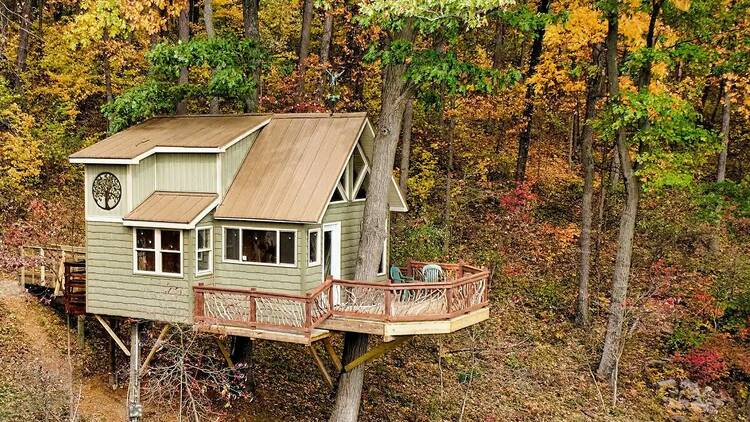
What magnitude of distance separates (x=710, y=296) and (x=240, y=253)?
15.4 metres

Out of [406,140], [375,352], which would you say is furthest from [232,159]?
[406,140]

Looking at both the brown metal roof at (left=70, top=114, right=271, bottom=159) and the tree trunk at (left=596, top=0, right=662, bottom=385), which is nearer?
the brown metal roof at (left=70, top=114, right=271, bottom=159)

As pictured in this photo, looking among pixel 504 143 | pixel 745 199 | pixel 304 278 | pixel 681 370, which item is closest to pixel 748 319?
pixel 681 370

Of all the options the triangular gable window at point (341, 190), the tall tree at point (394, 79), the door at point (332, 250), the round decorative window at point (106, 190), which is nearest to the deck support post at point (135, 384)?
the round decorative window at point (106, 190)

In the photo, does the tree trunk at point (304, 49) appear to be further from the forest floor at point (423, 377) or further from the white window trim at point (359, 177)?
the forest floor at point (423, 377)

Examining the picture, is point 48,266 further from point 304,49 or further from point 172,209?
point 304,49

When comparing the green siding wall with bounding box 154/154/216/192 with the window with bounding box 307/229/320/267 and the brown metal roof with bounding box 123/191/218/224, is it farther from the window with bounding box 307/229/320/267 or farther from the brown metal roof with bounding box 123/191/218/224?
the window with bounding box 307/229/320/267

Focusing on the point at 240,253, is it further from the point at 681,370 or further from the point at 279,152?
the point at 681,370

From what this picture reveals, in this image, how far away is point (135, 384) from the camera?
49.4 ft

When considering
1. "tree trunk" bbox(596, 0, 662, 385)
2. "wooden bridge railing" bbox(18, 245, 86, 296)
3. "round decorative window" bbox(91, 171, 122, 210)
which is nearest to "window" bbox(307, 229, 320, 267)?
"round decorative window" bbox(91, 171, 122, 210)

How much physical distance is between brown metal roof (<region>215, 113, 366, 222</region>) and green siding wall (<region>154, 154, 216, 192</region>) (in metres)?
0.56

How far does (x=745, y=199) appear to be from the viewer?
62.5ft

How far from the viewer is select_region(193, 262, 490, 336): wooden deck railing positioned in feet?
42.7

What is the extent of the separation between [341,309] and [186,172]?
4489 mm
